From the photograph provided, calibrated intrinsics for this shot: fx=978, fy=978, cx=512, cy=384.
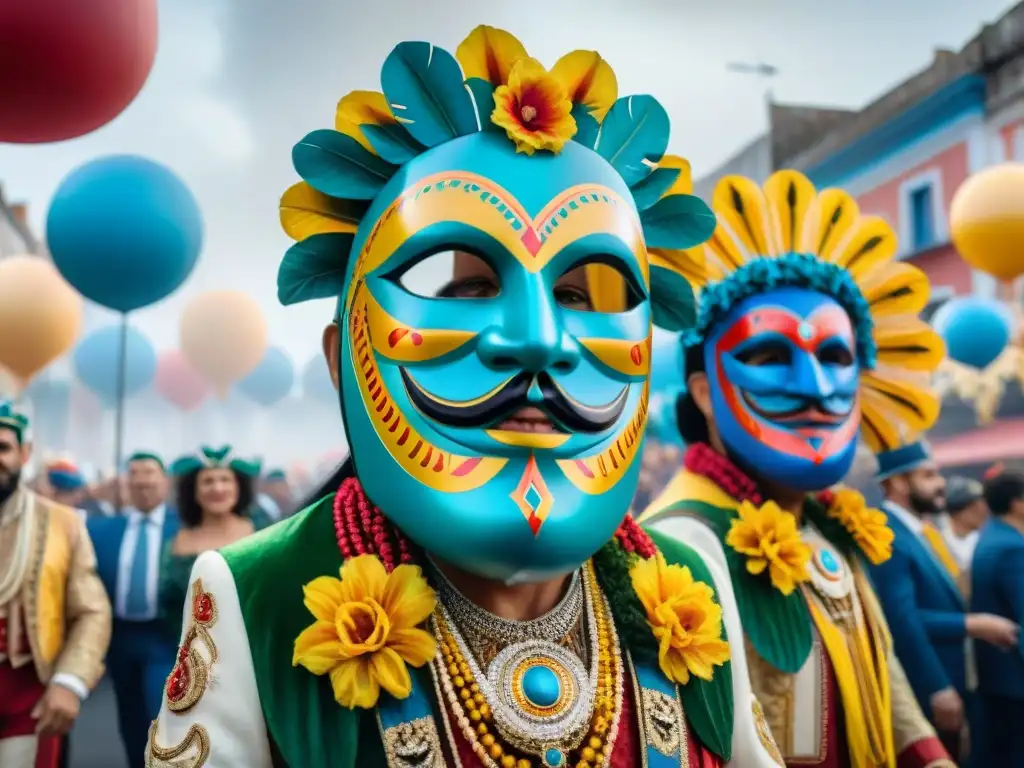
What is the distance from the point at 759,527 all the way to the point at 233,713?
5.55 feet

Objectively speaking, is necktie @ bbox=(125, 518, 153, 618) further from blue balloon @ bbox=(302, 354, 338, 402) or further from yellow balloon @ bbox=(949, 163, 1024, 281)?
yellow balloon @ bbox=(949, 163, 1024, 281)

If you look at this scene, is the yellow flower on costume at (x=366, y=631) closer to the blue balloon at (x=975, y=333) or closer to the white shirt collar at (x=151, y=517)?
the white shirt collar at (x=151, y=517)

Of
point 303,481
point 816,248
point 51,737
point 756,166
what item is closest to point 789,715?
point 816,248

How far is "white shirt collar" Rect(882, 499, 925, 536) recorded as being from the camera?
459 cm

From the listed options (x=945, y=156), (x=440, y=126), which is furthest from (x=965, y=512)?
(x=945, y=156)

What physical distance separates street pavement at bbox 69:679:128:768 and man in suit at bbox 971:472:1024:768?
4.72m

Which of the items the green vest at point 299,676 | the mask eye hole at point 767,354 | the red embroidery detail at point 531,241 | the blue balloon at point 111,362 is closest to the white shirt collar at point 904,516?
the mask eye hole at point 767,354

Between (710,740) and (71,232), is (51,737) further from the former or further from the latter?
(710,740)

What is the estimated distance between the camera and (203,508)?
4734 millimetres

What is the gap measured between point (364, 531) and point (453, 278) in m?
0.58

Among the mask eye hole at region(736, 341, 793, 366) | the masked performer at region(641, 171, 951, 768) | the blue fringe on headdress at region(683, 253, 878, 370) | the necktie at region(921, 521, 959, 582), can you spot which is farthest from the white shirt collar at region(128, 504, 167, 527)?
the necktie at region(921, 521, 959, 582)

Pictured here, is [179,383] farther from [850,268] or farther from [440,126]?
[440,126]

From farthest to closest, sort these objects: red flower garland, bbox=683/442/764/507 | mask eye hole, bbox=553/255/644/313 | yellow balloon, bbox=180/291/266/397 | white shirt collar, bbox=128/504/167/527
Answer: yellow balloon, bbox=180/291/266/397 → white shirt collar, bbox=128/504/167/527 → red flower garland, bbox=683/442/764/507 → mask eye hole, bbox=553/255/644/313

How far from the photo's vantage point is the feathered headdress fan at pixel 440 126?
6.10ft
